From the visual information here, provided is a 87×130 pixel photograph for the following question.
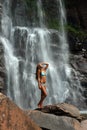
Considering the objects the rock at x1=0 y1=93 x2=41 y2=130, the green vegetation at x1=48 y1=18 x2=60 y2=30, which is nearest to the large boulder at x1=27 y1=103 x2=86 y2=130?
the rock at x1=0 y1=93 x2=41 y2=130

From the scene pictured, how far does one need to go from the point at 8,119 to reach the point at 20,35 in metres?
20.8

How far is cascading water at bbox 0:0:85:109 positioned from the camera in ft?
67.0

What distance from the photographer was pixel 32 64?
2225cm

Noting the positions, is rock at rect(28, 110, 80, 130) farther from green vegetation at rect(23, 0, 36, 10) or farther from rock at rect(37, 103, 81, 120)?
green vegetation at rect(23, 0, 36, 10)

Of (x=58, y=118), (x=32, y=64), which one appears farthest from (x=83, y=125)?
(x=32, y=64)

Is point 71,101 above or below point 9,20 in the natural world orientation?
below

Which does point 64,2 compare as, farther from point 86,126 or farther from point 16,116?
point 16,116

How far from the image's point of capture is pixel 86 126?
7625mm

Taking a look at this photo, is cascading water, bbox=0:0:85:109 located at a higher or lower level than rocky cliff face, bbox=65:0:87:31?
lower

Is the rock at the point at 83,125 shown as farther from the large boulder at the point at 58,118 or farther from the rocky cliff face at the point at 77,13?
the rocky cliff face at the point at 77,13

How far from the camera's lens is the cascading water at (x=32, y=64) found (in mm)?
20422

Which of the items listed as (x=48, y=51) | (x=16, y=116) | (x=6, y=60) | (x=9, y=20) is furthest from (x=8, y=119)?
(x=9, y=20)

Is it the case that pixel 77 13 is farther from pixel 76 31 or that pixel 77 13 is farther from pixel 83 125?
pixel 83 125

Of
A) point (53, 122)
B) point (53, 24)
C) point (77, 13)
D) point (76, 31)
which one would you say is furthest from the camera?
point (77, 13)
